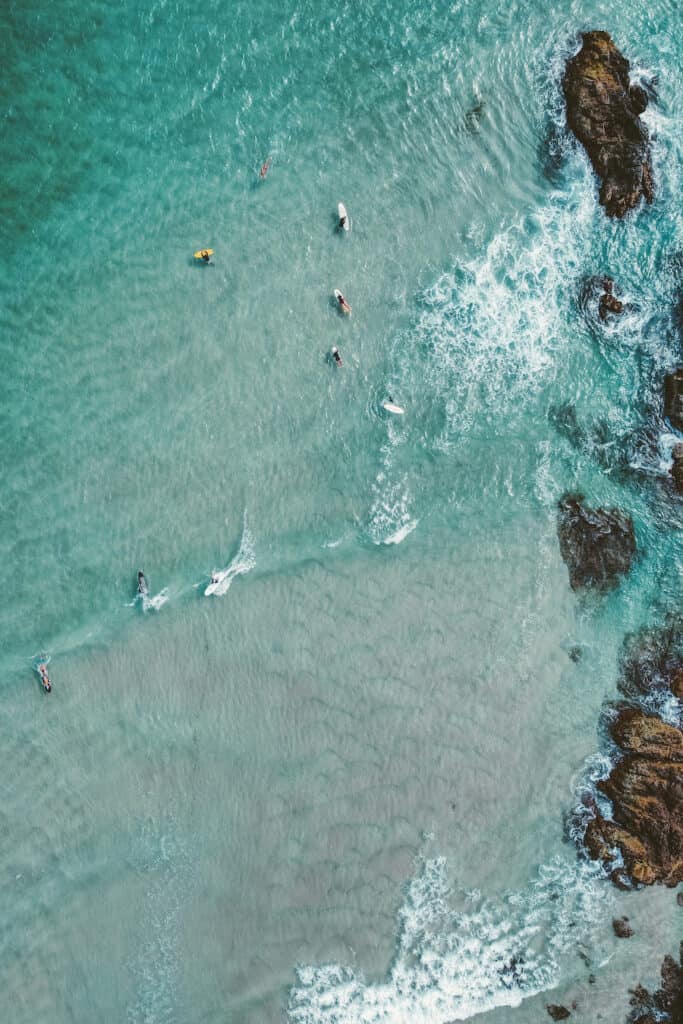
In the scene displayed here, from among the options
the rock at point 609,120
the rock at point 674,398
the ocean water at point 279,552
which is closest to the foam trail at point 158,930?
the ocean water at point 279,552

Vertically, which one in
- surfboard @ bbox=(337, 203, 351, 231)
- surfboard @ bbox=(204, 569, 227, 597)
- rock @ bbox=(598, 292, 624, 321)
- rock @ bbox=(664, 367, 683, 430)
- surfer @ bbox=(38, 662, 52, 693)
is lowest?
surfer @ bbox=(38, 662, 52, 693)

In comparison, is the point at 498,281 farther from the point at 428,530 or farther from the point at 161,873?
the point at 161,873

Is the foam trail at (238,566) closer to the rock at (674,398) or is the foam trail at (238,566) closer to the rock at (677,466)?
the rock at (677,466)

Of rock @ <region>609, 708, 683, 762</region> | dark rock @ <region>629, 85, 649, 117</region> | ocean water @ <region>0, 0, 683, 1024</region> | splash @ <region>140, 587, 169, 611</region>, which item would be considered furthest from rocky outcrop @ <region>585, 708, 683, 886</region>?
dark rock @ <region>629, 85, 649, 117</region>

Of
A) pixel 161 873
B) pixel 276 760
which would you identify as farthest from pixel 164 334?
pixel 161 873

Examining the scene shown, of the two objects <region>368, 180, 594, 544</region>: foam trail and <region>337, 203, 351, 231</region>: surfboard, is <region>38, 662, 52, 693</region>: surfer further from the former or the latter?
<region>337, 203, 351, 231</region>: surfboard

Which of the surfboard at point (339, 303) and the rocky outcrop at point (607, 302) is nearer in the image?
the surfboard at point (339, 303)
